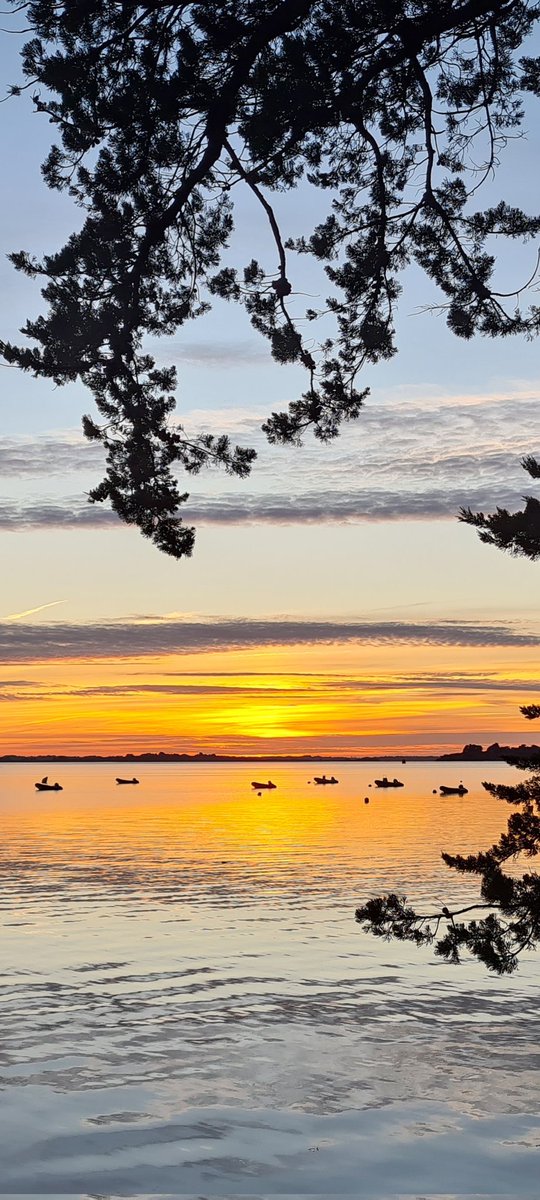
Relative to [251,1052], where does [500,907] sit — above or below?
above

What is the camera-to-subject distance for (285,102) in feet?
30.7

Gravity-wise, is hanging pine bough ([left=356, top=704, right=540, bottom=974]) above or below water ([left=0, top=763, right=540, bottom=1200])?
above

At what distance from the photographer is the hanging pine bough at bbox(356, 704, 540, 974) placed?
372 inches

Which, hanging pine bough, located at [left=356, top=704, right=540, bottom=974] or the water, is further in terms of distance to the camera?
hanging pine bough, located at [left=356, top=704, right=540, bottom=974]

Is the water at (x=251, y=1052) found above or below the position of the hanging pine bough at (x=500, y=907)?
below

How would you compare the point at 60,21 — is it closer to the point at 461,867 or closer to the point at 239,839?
the point at 461,867

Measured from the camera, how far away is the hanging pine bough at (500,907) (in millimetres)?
9461

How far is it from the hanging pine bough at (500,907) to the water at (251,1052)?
158 centimetres

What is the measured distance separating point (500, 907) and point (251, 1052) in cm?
436

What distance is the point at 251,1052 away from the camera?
12.5m

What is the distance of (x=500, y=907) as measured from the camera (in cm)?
957

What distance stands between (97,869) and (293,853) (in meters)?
8.45

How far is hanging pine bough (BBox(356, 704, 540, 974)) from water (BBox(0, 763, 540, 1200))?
158 cm

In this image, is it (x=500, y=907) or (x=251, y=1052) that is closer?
(x=500, y=907)
